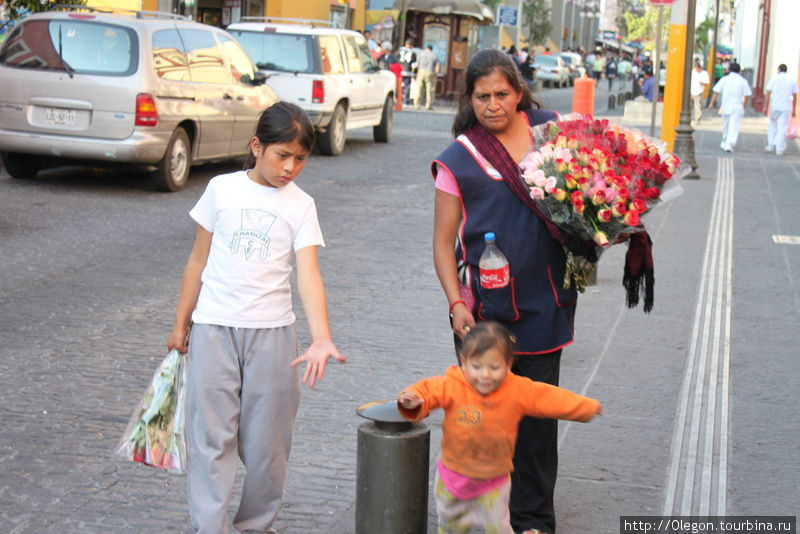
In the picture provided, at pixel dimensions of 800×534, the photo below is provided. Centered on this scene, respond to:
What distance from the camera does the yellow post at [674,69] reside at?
1886 centimetres

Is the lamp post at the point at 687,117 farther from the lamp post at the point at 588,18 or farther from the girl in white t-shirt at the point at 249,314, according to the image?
the lamp post at the point at 588,18

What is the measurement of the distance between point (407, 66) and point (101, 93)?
69.6 ft

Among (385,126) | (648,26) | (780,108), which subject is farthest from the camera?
(648,26)

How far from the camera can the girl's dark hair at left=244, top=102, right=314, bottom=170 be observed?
3.67m

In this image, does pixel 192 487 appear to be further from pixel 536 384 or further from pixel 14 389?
pixel 14 389

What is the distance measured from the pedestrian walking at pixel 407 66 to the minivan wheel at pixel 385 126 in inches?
424

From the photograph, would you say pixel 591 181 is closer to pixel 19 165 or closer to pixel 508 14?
pixel 19 165

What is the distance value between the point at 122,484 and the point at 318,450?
0.90 meters

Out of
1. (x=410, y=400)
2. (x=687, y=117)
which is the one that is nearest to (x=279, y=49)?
(x=687, y=117)

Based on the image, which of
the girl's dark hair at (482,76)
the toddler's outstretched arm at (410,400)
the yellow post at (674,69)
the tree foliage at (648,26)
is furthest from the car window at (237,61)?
the tree foliage at (648,26)

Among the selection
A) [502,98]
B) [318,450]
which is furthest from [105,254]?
[502,98]

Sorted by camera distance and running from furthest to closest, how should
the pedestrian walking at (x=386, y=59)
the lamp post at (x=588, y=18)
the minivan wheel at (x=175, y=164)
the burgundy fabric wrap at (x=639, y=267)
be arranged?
the lamp post at (x=588, y=18), the pedestrian walking at (x=386, y=59), the minivan wheel at (x=175, y=164), the burgundy fabric wrap at (x=639, y=267)

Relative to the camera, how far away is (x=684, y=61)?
732 inches

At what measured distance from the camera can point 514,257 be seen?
3.96 metres
